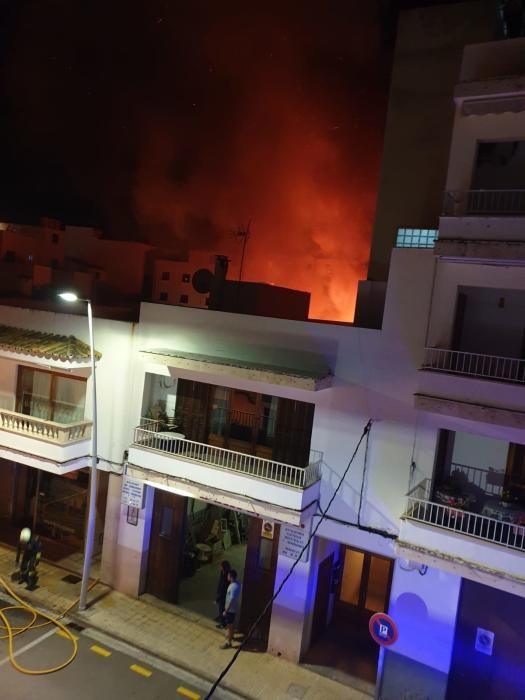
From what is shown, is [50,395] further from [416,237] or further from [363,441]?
[416,237]

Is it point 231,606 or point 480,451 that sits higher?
point 480,451

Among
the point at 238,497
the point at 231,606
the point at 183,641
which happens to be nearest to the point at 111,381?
the point at 238,497

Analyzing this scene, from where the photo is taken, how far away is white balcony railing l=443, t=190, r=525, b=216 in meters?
11.2

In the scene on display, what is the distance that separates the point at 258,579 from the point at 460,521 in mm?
5965

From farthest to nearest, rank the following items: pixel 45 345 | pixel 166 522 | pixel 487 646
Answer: pixel 166 522 → pixel 45 345 → pixel 487 646

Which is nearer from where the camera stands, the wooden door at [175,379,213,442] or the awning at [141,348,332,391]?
the awning at [141,348,332,391]

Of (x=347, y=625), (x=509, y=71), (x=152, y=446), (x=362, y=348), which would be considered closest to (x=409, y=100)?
(x=509, y=71)

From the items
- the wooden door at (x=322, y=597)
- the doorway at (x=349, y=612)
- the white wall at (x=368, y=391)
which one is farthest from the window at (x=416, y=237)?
the wooden door at (x=322, y=597)

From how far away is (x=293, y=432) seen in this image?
45.6 ft

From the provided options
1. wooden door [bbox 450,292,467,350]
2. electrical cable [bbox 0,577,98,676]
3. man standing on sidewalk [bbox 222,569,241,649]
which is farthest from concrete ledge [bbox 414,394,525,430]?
electrical cable [bbox 0,577,98,676]

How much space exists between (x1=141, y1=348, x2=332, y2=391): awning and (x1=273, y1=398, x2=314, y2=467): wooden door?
111 centimetres

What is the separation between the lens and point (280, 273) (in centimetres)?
2788

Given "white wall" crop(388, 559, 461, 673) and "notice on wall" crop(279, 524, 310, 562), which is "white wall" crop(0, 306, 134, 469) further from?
"white wall" crop(388, 559, 461, 673)

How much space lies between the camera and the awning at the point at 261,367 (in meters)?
12.3
